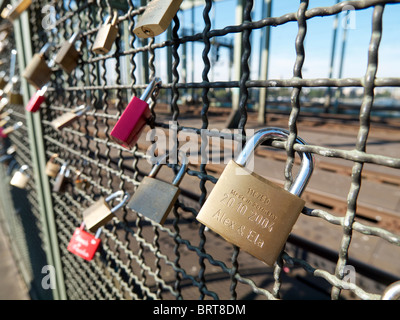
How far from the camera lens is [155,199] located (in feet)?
2.11

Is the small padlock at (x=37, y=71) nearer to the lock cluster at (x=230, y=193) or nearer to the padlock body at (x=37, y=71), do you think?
the padlock body at (x=37, y=71)

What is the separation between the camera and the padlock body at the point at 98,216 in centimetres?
91

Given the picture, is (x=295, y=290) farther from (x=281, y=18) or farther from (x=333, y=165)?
(x=333, y=165)

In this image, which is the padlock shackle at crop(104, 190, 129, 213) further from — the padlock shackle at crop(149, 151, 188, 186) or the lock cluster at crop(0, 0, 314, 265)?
the padlock shackle at crop(149, 151, 188, 186)

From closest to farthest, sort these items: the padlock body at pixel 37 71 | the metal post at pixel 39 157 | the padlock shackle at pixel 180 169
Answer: the padlock shackle at pixel 180 169 → the padlock body at pixel 37 71 → the metal post at pixel 39 157

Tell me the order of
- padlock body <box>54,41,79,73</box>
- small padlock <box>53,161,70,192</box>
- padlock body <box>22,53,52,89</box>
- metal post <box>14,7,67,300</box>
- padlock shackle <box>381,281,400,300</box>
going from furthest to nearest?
metal post <box>14,7,67,300</box> < small padlock <box>53,161,70,192</box> < padlock body <box>22,53,52,89</box> < padlock body <box>54,41,79,73</box> < padlock shackle <box>381,281,400,300</box>

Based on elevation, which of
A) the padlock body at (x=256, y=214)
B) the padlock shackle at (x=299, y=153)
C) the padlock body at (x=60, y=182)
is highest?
the padlock shackle at (x=299, y=153)

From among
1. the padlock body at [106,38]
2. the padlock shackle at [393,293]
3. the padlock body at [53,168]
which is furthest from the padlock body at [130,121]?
the padlock body at [53,168]

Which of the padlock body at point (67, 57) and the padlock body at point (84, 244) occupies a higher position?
the padlock body at point (67, 57)

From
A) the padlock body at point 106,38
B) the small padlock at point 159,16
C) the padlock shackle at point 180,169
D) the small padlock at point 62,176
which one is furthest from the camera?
the small padlock at point 62,176

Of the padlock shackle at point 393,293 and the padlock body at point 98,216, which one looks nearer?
the padlock shackle at point 393,293

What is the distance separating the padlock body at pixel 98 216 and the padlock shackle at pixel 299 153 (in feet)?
2.03

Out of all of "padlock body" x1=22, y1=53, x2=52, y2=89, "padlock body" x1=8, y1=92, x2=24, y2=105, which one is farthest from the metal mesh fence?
"padlock body" x1=8, y1=92, x2=24, y2=105

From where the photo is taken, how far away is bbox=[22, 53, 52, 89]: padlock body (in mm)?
1260
